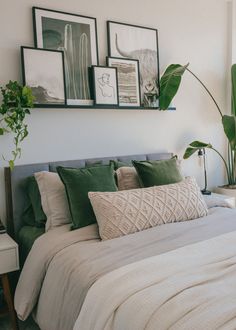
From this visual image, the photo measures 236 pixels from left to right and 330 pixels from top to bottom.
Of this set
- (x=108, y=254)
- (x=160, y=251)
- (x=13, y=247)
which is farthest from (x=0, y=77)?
(x=160, y=251)

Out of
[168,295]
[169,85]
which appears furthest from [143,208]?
[169,85]

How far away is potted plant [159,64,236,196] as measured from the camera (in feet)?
9.59

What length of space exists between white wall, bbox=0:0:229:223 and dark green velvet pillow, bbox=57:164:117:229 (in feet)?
1.66

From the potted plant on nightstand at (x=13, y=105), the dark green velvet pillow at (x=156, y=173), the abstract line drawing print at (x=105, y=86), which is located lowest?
the dark green velvet pillow at (x=156, y=173)

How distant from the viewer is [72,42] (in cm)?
253

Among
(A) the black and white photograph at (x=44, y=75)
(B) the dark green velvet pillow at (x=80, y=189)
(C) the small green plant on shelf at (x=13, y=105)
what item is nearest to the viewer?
(B) the dark green velvet pillow at (x=80, y=189)

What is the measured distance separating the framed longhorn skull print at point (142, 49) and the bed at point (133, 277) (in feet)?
4.40

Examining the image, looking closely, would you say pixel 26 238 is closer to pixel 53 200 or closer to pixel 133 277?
pixel 53 200

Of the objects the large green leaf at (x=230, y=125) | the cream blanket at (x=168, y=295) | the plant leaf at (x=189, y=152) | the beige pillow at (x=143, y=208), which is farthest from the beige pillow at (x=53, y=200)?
the large green leaf at (x=230, y=125)

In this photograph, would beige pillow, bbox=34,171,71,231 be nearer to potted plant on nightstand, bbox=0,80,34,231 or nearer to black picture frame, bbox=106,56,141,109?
potted plant on nightstand, bbox=0,80,34,231

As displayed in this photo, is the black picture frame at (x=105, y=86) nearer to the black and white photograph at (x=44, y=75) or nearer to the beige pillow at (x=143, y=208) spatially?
the black and white photograph at (x=44, y=75)

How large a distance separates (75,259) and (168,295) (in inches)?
23.7

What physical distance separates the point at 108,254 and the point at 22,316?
0.69 metres

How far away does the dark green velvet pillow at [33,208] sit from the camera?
2195 millimetres
